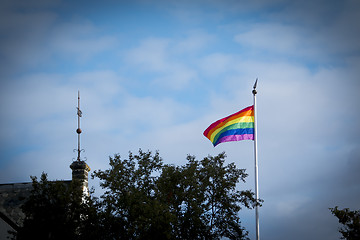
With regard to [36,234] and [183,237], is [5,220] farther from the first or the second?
[183,237]

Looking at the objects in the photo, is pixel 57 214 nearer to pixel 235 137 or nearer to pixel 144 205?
pixel 144 205

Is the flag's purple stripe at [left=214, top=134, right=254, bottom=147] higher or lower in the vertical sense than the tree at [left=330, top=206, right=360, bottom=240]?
higher

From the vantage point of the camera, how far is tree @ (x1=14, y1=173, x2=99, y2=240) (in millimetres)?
24328

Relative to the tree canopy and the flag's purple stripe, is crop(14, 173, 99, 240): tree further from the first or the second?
the flag's purple stripe

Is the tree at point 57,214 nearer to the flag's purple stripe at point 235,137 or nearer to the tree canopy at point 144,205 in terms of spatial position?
the tree canopy at point 144,205

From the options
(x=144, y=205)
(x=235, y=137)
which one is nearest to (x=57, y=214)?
(x=144, y=205)

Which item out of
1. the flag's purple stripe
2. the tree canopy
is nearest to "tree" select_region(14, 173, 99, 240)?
the tree canopy

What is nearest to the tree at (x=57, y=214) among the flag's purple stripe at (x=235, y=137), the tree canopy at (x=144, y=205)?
the tree canopy at (x=144, y=205)

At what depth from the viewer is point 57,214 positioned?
2514 cm

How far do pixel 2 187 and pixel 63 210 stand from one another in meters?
9.45

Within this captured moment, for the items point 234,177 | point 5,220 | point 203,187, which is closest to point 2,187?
point 5,220

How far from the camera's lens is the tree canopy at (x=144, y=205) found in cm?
2531

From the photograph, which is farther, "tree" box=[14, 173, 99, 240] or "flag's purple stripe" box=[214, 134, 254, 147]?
"flag's purple stripe" box=[214, 134, 254, 147]

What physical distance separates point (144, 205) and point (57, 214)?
5.16 metres
